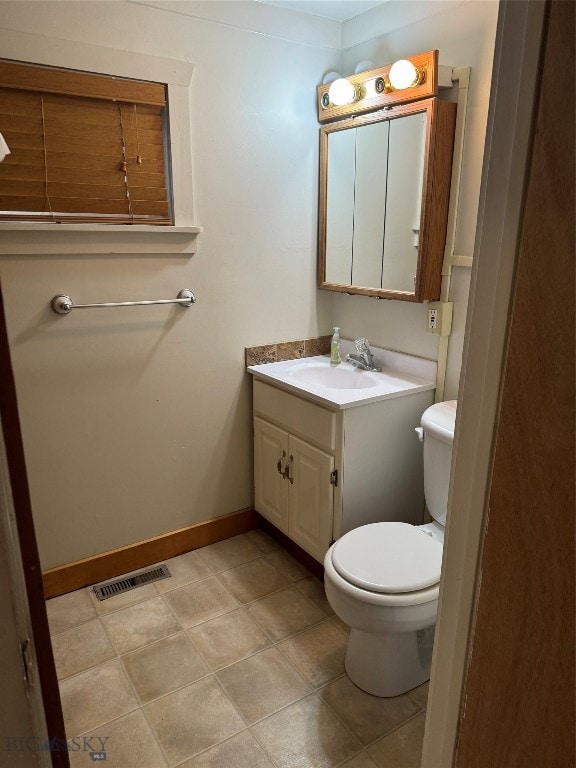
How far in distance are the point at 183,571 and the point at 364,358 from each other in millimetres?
1234

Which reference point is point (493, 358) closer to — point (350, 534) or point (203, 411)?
point (350, 534)

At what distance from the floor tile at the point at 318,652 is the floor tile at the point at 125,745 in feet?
1.68

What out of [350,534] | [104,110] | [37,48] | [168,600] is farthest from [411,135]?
[168,600]

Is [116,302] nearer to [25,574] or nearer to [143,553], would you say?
[143,553]

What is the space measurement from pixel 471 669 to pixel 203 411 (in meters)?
1.75

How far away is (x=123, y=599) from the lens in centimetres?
213

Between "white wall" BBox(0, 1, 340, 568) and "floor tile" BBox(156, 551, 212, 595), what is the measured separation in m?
0.16

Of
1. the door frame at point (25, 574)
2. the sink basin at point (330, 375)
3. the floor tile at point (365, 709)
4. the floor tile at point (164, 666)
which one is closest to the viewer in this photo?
the door frame at point (25, 574)

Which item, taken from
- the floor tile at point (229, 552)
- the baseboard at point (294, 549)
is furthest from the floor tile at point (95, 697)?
the baseboard at point (294, 549)

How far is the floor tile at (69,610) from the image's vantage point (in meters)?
2.00

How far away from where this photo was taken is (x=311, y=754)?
149cm

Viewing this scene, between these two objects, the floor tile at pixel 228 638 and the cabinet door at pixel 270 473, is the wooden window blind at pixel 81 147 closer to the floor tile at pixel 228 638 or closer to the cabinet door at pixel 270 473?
the cabinet door at pixel 270 473

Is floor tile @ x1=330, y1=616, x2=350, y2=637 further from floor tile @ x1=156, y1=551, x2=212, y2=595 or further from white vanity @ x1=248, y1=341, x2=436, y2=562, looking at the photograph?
floor tile @ x1=156, y1=551, x2=212, y2=595

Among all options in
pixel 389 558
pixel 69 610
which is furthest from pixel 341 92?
pixel 69 610
